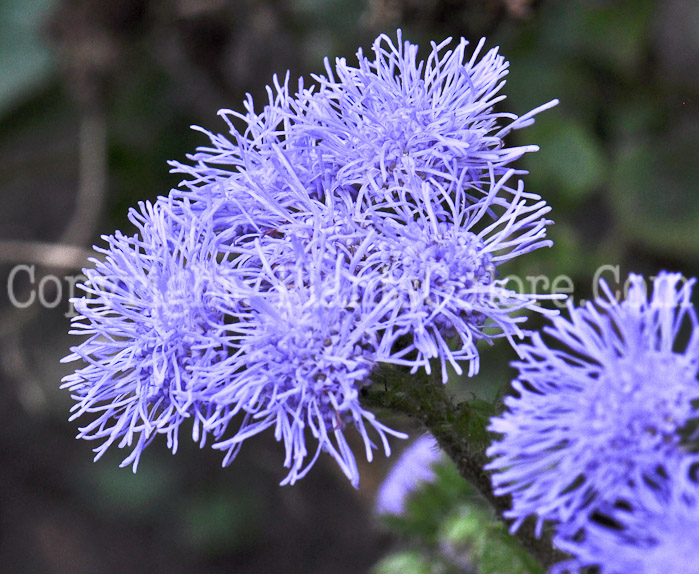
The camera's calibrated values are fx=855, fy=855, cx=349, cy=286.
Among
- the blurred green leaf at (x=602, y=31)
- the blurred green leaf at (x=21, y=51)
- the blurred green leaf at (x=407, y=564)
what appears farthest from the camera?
the blurred green leaf at (x=21, y=51)

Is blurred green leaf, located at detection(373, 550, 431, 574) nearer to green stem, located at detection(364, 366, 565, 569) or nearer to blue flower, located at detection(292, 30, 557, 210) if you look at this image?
green stem, located at detection(364, 366, 565, 569)

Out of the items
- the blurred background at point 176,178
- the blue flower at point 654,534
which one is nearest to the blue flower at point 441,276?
the blue flower at point 654,534

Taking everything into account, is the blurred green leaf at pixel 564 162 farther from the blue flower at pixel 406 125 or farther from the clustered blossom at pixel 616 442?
the clustered blossom at pixel 616 442

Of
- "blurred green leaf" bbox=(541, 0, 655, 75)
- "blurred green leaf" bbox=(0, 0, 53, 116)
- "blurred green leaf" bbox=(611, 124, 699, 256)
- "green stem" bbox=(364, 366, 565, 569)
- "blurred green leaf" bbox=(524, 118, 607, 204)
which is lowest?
"green stem" bbox=(364, 366, 565, 569)

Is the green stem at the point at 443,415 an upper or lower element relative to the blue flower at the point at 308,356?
lower

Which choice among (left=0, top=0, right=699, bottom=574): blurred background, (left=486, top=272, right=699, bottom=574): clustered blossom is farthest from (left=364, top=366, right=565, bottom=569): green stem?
(left=0, top=0, right=699, bottom=574): blurred background

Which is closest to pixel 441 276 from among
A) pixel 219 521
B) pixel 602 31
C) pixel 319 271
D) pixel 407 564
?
pixel 319 271

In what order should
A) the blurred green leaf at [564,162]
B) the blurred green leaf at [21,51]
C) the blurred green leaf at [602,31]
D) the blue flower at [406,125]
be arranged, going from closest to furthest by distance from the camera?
the blue flower at [406,125] → the blurred green leaf at [564,162] → the blurred green leaf at [602,31] → the blurred green leaf at [21,51]

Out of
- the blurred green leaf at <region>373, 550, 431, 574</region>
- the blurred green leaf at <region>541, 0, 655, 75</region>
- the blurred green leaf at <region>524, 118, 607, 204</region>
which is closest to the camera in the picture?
the blurred green leaf at <region>373, 550, 431, 574</region>
